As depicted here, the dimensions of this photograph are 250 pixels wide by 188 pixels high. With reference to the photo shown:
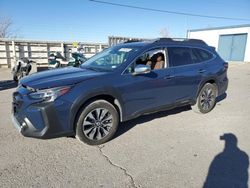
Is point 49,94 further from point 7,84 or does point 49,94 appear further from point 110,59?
point 7,84

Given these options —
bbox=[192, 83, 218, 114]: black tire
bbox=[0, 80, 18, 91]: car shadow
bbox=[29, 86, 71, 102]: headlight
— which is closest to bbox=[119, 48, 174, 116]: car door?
bbox=[29, 86, 71, 102]: headlight

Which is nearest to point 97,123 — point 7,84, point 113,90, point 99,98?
point 99,98

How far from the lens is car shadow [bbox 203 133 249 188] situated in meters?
2.80

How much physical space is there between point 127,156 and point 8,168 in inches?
66.6

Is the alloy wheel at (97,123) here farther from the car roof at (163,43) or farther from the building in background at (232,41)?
the building in background at (232,41)

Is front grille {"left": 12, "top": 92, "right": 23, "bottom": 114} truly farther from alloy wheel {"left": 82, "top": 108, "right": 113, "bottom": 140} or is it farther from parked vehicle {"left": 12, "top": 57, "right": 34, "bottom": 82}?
parked vehicle {"left": 12, "top": 57, "right": 34, "bottom": 82}

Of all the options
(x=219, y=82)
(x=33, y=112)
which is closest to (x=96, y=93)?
(x=33, y=112)

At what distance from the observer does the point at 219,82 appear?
5777mm

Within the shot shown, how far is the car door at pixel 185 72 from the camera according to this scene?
4.75 m

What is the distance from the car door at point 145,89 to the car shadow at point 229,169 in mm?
1502

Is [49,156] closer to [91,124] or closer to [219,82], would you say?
[91,124]

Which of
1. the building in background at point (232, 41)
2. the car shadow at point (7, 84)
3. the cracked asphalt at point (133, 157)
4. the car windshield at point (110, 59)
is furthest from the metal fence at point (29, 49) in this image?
the building in background at point (232, 41)

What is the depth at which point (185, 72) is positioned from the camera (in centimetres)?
487

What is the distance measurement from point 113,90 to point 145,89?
718 mm
